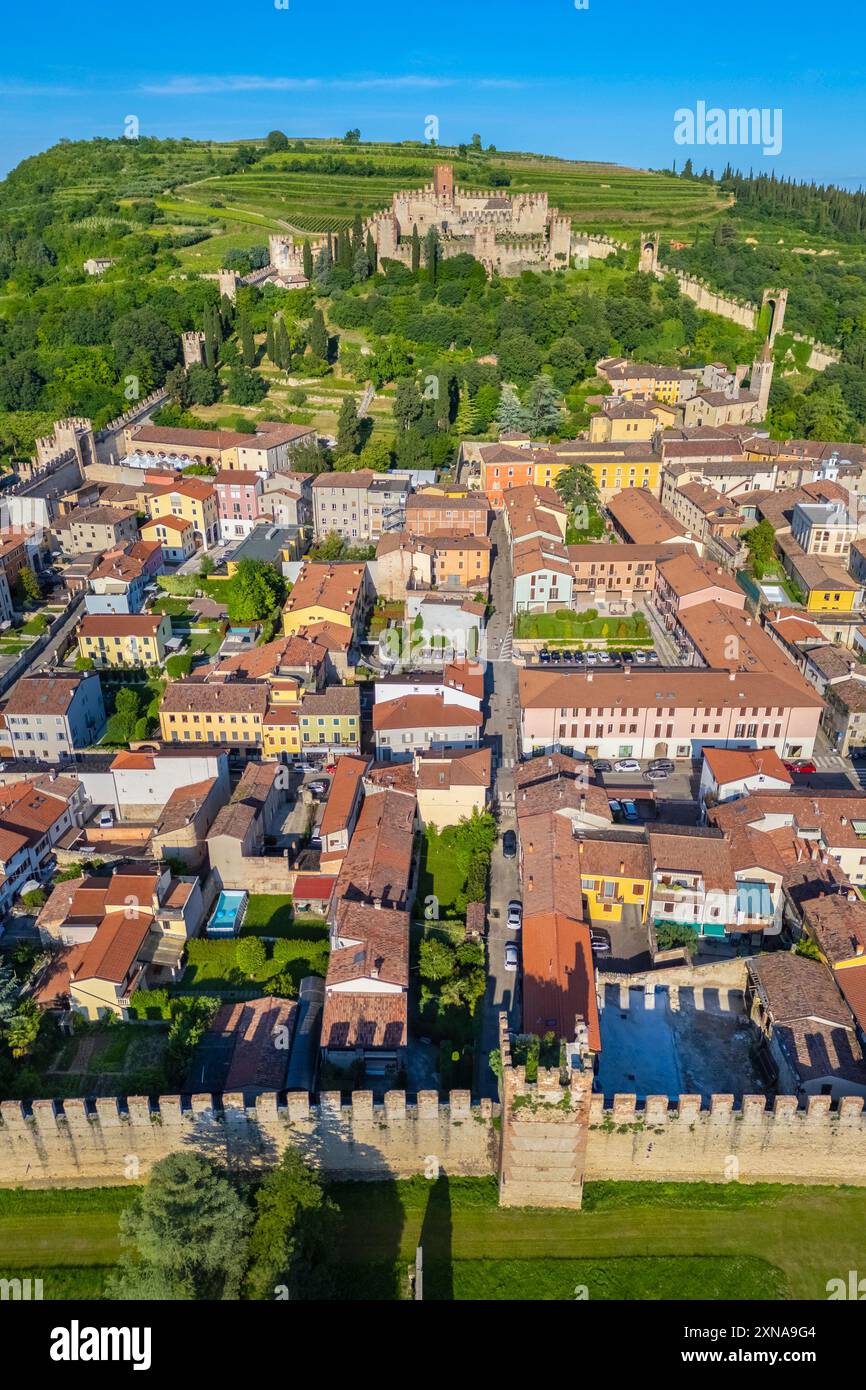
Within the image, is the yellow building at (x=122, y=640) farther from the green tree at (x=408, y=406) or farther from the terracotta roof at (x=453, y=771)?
the green tree at (x=408, y=406)

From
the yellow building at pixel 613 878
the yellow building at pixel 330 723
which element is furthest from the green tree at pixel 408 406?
the yellow building at pixel 613 878

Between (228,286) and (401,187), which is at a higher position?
(401,187)

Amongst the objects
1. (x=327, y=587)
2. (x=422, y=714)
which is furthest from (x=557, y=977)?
(x=327, y=587)

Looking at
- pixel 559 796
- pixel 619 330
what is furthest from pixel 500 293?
pixel 559 796

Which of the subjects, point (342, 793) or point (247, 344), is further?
point (247, 344)

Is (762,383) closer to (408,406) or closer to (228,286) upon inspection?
(408,406)

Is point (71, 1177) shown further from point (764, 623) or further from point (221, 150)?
point (221, 150)
